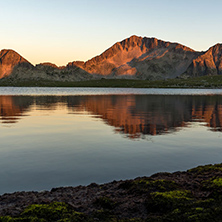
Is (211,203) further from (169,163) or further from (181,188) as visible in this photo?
(169,163)

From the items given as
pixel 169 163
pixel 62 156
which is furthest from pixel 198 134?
pixel 62 156

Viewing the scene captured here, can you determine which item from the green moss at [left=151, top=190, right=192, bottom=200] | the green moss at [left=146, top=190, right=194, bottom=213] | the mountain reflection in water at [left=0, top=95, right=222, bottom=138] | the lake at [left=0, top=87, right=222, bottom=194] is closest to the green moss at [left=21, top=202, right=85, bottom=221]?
the green moss at [left=146, top=190, right=194, bottom=213]

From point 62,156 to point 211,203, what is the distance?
10190 mm

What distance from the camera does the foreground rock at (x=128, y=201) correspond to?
809 cm

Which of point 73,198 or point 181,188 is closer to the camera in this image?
point 73,198

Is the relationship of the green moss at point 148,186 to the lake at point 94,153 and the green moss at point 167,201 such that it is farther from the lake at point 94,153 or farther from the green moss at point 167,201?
the lake at point 94,153

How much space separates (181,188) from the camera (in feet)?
35.3

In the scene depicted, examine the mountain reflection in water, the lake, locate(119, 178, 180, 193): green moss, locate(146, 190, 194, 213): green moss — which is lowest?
the mountain reflection in water

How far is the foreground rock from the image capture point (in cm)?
809

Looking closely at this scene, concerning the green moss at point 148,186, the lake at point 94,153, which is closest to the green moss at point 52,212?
the green moss at point 148,186

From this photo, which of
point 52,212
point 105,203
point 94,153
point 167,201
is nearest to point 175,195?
point 167,201

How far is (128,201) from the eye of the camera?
31.5ft

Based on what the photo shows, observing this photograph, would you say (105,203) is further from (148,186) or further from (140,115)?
(140,115)

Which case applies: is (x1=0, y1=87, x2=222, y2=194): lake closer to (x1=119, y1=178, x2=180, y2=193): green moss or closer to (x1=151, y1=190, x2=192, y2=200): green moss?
(x1=119, y1=178, x2=180, y2=193): green moss
